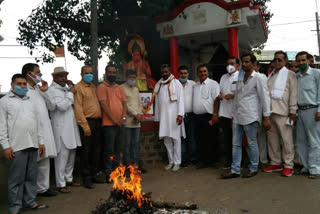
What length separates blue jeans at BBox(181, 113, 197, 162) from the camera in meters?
6.59

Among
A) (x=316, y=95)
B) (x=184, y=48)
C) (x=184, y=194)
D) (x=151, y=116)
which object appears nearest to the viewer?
(x=184, y=194)

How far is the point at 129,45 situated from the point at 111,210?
274 inches

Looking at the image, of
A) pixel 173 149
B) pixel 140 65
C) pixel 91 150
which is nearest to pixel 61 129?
pixel 91 150

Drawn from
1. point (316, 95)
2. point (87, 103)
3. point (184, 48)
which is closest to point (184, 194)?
point (87, 103)

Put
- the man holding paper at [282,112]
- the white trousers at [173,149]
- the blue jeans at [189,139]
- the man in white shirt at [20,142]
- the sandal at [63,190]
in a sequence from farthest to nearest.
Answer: the blue jeans at [189,139] → the white trousers at [173,149] → the man holding paper at [282,112] → the sandal at [63,190] → the man in white shirt at [20,142]

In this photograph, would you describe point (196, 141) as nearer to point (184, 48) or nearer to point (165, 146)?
point (165, 146)

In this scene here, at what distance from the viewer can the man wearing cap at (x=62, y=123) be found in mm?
5113

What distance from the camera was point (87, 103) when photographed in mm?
5449

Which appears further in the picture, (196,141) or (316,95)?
(196,141)

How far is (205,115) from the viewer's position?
6352 millimetres

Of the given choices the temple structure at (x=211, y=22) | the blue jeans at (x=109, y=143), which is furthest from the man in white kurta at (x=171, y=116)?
the temple structure at (x=211, y=22)

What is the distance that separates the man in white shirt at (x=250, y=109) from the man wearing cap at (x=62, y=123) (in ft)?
9.58

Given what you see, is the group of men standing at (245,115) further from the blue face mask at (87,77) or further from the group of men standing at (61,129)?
the blue face mask at (87,77)

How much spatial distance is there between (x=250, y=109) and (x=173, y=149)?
6.79 ft
